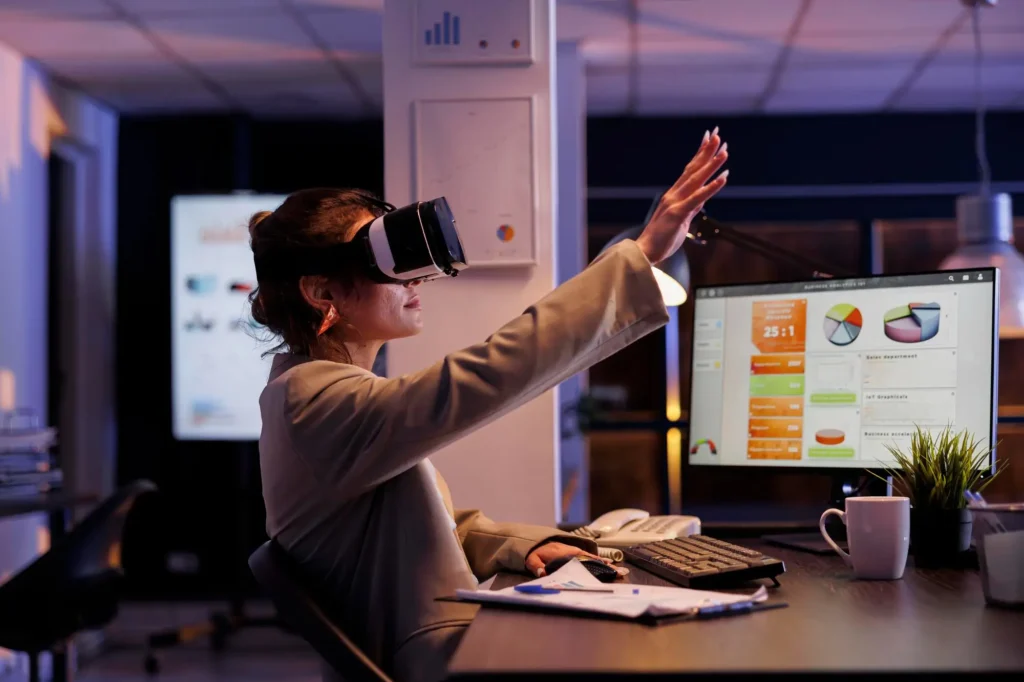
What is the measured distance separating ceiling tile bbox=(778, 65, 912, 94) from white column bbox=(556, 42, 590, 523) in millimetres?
1148

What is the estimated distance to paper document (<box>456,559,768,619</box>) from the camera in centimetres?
107

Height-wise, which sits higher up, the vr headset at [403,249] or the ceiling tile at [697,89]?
the ceiling tile at [697,89]

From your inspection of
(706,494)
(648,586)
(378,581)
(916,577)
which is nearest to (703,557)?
(648,586)

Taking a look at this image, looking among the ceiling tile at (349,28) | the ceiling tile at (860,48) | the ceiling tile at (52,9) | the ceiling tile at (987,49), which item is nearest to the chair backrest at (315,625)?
the ceiling tile at (349,28)

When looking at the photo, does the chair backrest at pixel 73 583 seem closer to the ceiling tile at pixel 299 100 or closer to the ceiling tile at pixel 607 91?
the ceiling tile at pixel 299 100

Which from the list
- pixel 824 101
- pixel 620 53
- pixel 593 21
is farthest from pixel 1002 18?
pixel 593 21

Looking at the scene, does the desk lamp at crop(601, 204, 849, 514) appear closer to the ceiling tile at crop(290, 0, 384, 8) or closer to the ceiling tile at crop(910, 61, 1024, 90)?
the ceiling tile at crop(290, 0, 384, 8)

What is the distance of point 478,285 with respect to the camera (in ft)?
9.73

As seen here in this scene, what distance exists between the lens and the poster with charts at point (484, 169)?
2.95 metres

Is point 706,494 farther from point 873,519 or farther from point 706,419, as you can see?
point 873,519

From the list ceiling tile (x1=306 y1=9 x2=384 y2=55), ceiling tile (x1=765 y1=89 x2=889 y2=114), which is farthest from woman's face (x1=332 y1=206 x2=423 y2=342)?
ceiling tile (x1=765 y1=89 x2=889 y2=114)

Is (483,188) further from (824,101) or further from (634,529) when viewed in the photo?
(824,101)

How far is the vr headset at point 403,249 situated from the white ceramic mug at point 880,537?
0.62 metres

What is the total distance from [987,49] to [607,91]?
6.33 feet
